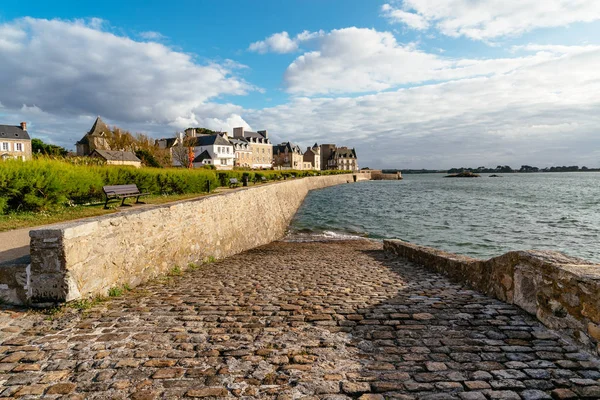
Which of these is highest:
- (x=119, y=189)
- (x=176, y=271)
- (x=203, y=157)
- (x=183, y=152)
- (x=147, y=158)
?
(x=183, y=152)

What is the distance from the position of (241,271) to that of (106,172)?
392 inches

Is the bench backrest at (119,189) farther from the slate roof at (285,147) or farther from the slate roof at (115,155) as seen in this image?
the slate roof at (285,147)

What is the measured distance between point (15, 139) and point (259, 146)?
5503 cm

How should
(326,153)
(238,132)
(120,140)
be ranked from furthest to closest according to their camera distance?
1. (326,153)
2. (238,132)
3. (120,140)

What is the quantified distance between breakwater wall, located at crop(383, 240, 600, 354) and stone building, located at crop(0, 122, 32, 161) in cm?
8110

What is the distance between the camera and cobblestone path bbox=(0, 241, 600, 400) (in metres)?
2.96

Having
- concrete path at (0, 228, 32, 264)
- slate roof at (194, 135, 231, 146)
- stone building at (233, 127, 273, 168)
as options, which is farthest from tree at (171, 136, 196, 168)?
concrete path at (0, 228, 32, 264)

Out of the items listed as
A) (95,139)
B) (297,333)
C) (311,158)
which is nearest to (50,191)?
(297,333)

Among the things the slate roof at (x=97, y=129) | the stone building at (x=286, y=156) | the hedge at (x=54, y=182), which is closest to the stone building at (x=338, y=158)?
the stone building at (x=286, y=156)

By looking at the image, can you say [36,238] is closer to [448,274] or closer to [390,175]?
[448,274]

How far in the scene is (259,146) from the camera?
9819 centimetres

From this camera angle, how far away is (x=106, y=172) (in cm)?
1472

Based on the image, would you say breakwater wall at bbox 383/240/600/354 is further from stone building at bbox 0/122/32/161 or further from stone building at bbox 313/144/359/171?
stone building at bbox 313/144/359/171

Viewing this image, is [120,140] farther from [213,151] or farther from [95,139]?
[213,151]
